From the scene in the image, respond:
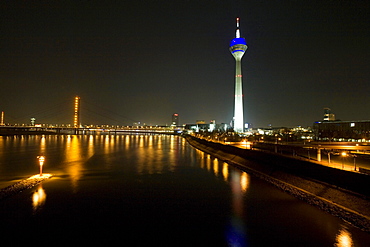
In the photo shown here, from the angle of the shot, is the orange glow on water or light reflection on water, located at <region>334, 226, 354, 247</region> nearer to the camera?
light reflection on water, located at <region>334, 226, 354, 247</region>

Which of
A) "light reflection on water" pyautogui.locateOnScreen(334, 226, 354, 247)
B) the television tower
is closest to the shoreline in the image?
"light reflection on water" pyautogui.locateOnScreen(334, 226, 354, 247)

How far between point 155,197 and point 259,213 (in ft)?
15.2

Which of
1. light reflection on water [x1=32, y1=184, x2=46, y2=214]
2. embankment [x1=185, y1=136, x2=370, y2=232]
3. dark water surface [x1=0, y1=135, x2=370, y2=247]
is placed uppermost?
embankment [x1=185, y1=136, x2=370, y2=232]

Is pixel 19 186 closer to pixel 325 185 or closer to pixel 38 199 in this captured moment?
pixel 38 199

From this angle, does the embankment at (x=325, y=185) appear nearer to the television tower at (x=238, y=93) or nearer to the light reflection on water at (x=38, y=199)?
the light reflection on water at (x=38, y=199)

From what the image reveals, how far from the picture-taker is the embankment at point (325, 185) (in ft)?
28.5

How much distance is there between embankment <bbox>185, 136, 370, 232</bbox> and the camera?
342 inches

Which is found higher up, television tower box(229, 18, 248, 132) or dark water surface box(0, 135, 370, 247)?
television tower box(229, 18, 248, 132)

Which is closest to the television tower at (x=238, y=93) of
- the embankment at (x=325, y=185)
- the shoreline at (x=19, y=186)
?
the embankment at (x=325, y=185)

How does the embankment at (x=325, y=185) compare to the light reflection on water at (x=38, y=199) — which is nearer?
the embankment at (x=325, y=185)

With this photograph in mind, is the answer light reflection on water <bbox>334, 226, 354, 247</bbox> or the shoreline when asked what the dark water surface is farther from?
the shoreline

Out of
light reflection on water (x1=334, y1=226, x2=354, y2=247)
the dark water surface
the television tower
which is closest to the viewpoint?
light reflection on water (x1=334, y1=226, x2=354, y2=247)

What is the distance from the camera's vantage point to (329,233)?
302 inches

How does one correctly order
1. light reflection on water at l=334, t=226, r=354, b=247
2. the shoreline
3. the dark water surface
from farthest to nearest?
the shoreline
the dark water surface
light reflection on water at l=334, t=226, r=354, b=247
